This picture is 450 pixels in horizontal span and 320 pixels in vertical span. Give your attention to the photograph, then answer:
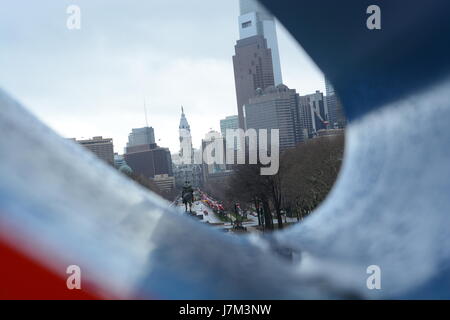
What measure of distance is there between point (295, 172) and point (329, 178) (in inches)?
70.8

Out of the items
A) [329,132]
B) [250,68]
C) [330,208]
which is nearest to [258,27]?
[250,68]

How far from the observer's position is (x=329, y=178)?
18328mm

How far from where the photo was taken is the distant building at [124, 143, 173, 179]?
24078mm

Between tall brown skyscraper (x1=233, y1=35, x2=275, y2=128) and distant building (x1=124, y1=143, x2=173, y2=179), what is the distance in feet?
18.7

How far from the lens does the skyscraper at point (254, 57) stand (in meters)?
17.5

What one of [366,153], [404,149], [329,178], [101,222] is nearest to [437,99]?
[404,149]

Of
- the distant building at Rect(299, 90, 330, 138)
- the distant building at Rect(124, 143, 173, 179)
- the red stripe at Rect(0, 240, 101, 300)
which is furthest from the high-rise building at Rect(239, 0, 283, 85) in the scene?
the red stripe at Rect(0, 240, 101, 300)

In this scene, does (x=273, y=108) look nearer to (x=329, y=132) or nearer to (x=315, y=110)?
(x=315, y=110)

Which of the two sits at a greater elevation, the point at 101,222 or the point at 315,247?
the point at 101,222

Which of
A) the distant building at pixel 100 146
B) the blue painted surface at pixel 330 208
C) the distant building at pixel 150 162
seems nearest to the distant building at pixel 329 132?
the distant building at pixel 150 162

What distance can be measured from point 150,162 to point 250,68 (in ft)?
29.2

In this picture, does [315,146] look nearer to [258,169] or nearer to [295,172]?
[295,172]

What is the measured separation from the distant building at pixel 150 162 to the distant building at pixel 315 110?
750 centimetres

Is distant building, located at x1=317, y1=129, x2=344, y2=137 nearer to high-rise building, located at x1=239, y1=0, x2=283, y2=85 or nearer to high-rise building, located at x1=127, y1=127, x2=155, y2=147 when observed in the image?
high-rise building, located at x1=239, y1=0, x2=283, y2=85
